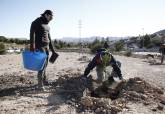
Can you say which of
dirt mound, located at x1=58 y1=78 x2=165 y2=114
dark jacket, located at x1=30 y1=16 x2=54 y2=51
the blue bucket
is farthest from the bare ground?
dark jacket, located at x1=30 y1=16 x2=54 y2=51

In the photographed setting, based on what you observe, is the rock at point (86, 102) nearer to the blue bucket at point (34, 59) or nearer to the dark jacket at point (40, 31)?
the blue bucket at point (34, 59)

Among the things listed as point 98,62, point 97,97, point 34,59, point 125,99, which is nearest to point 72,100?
point 97,97

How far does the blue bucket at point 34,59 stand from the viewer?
335 inches

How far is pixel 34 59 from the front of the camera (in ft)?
28.0

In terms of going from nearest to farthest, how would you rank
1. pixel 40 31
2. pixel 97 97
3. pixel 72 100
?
1. pixel 72 100
2. pixel 97 97
3. pixel 40 31

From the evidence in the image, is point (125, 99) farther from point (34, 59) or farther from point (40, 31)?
point (40, 31)

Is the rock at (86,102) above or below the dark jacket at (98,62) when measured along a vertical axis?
below

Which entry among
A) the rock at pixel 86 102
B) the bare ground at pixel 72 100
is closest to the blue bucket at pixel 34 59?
the bare ground at pixel 72 100

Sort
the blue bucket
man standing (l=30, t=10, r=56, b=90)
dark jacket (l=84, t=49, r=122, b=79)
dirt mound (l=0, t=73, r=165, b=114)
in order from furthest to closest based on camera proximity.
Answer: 1. dark jacket (l=84, t=49, r=122, b=79)
2. man standing (l=30, t=10, r=56, b=90)
3. the blue bucket
4. dirt mound (l=0, t=73, r=165, b=114)

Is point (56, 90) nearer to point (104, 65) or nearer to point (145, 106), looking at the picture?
point (104, 65)

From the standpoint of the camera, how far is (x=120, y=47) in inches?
1972

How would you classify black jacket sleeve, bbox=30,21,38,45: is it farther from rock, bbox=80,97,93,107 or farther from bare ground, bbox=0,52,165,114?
rock, bbox=80,97,93,107

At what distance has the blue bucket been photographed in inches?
335

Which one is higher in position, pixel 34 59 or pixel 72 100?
pixel 34 59
